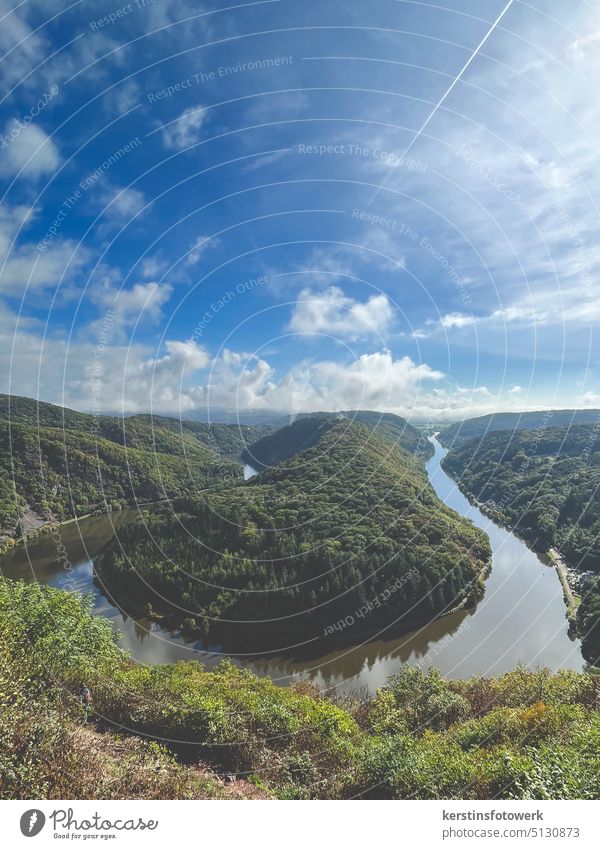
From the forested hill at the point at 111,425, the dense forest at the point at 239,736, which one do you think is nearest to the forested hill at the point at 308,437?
the forested hill at the point at 111,425

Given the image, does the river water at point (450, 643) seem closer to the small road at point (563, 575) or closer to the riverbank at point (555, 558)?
the small road at point (563, 575)

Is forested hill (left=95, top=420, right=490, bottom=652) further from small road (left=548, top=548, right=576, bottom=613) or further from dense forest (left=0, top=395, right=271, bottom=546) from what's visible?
dense forest (left=0, top=395, right=271, bottom=546)

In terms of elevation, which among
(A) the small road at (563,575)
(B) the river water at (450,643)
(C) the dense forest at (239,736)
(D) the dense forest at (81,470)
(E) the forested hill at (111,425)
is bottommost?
(B) the river water at (450,643)

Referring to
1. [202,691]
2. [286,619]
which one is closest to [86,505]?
[286,619]

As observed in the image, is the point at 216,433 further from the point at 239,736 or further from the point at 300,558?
the point at 239,736

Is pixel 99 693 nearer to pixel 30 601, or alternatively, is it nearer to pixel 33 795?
pixel 30 601

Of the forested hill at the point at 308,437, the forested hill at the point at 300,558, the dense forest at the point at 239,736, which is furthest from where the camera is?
the forested hill at the point at 308,437

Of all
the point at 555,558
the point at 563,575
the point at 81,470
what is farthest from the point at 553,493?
the point at 81,470
